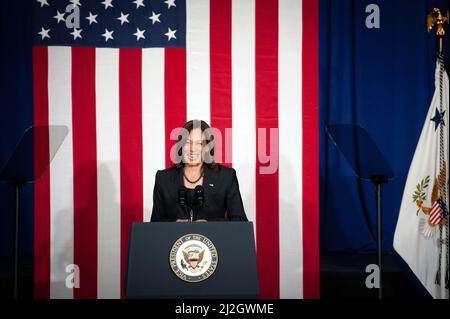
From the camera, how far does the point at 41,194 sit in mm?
4141

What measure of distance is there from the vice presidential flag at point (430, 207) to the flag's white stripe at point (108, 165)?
6.97 feet

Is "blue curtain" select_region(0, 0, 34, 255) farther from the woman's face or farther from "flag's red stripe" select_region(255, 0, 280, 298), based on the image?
the woman's face

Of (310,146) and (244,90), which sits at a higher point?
(244,90)

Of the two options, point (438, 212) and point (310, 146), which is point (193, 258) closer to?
point (310, 146)

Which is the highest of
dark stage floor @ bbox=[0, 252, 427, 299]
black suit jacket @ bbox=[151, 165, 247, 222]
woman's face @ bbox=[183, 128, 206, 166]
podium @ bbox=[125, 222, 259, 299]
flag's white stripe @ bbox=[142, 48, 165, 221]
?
flag's white stripe @ bbox=[142, 48, 165, 221]

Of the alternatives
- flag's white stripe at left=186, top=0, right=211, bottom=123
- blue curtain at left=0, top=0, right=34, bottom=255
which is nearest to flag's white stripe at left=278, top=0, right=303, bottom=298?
flag's white stripe at left=186, top=0, right=211, bottom=123

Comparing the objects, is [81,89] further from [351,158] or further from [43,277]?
[351,158]

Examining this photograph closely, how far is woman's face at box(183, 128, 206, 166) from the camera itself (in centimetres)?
341

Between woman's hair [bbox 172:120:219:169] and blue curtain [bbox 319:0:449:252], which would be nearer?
woman's hair [bbox 172:120:219:169]

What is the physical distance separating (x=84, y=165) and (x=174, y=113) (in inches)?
30.2

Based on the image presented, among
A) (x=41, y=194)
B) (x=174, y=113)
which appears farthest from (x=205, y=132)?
(x=41, y=194)

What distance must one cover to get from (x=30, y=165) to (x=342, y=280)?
265 centimetres
